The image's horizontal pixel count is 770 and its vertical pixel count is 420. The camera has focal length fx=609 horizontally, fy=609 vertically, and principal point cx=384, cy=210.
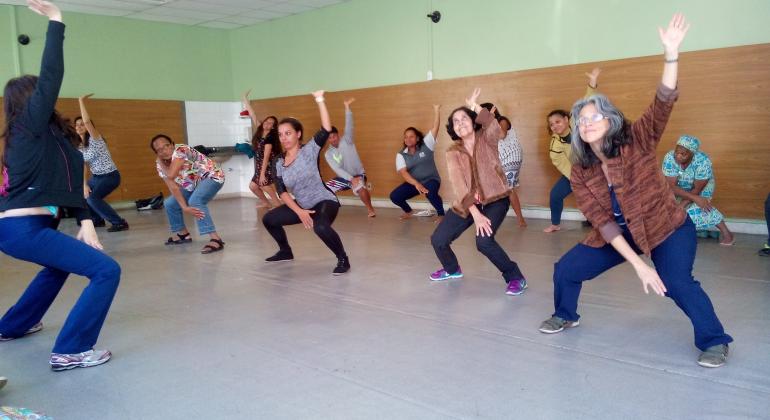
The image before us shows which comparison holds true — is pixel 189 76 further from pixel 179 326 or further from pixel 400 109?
pixel 179 326

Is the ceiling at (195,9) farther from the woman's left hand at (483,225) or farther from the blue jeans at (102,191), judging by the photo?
the woman's left hand at (483,225)

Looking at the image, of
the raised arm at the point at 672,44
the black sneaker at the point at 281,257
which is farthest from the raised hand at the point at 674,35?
the black sneaker at the point at 281,257

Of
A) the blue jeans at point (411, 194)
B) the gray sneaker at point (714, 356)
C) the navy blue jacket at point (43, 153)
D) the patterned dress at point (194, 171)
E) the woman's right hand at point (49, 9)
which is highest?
the woman's right hand at point (49, 9)

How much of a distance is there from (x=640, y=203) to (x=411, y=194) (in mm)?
5258

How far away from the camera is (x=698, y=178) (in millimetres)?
5395

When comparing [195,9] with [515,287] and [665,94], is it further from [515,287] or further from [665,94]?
[665,94]

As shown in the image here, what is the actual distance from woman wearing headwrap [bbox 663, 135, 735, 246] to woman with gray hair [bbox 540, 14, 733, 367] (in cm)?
292

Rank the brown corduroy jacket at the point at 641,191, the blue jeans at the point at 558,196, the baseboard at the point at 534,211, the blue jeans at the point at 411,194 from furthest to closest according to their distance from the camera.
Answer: the blue jeans at the point at 411,194 < the blue jeans at the point at 558,196 < the baseboard at the point at 534,211 < the brown corduroy jacket at the point at 641,191

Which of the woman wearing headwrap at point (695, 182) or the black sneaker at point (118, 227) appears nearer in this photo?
the woman wearing headwrap at point (695, 182)

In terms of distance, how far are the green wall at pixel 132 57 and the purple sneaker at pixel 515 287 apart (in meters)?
8.33

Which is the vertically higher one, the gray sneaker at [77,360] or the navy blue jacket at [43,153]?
the navy blue jacket at [43,153]

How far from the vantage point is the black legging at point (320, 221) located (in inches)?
190

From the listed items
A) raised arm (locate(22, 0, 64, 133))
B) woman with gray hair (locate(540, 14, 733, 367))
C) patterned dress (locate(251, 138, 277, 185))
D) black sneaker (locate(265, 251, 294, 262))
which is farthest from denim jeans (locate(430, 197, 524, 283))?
patterned dress (locate(251, 138, 277, 185))

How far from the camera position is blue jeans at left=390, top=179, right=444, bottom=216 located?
759 cm
